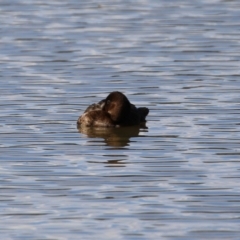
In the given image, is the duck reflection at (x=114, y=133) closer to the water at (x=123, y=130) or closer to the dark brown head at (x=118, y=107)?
the water at (x=123, y=130)

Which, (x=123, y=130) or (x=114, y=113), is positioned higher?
(x=114, y=113)

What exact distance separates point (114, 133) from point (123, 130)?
0.24 metres

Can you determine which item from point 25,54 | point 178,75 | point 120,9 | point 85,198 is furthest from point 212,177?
point 120,9

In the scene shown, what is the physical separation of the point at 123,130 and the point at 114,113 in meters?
0.26

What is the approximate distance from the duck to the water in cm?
19

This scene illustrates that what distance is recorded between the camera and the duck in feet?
49.2

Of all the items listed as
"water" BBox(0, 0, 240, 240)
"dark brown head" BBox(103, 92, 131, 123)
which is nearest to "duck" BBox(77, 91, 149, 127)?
"dark brown head" BBox(103, 92, 131, 123)

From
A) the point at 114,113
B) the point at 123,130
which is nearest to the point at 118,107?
the point at 114,113

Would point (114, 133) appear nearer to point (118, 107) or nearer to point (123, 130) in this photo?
point (123, 130)

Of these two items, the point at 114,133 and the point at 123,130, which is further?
the point at 123,130

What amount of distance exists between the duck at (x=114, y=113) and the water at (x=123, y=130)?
19 centimetres

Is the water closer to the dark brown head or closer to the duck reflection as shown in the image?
the duck reflection

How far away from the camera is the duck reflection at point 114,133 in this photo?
1417 cm

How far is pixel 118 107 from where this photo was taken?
15.0 m
